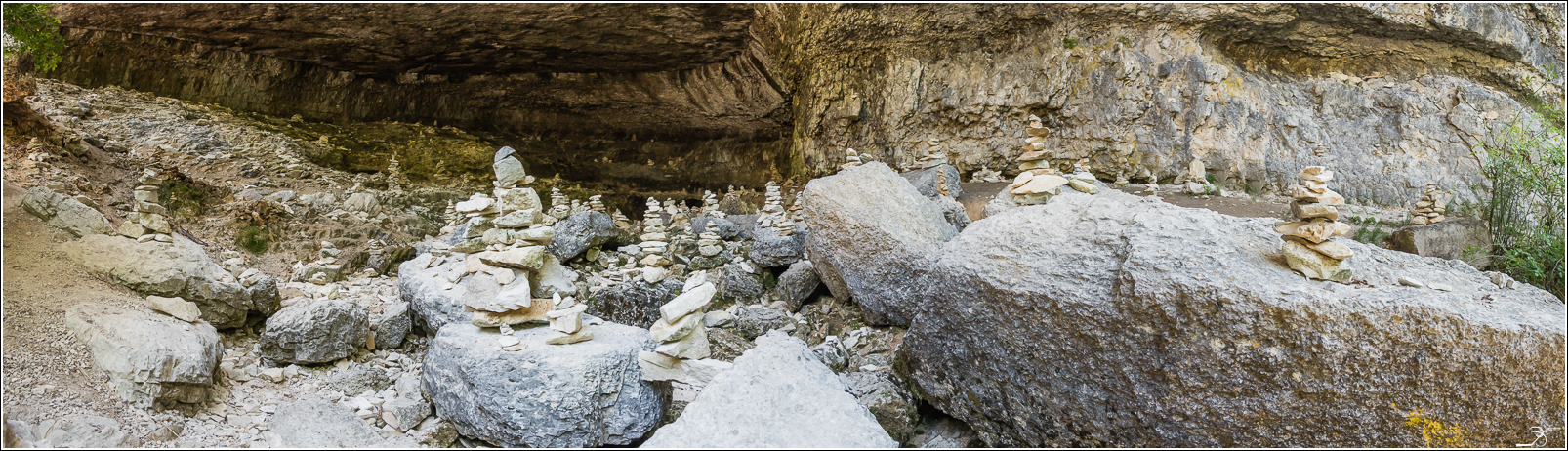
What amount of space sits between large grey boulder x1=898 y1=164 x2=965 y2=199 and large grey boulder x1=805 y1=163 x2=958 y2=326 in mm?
1249

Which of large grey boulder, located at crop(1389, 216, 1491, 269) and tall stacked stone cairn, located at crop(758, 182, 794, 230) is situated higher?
large grey boulder, located at crop(1389, 216, 1491, 269)

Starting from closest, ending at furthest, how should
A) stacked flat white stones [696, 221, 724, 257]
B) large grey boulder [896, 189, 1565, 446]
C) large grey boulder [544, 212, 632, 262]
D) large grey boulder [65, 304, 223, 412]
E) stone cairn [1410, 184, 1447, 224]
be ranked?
large grey boulder [896, 189, 1565, 446], large grey boulder [65, 304, 223, 412], stone cairn [1410, 184, 1447, 224], large grey boulder [544, 212, 632, 262], stacked flat white stones [696, 221, 724, 257]

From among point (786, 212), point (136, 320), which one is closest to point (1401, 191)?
point (786, 212)

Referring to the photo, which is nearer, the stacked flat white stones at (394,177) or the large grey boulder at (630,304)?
the large grey boulder at (630,304)

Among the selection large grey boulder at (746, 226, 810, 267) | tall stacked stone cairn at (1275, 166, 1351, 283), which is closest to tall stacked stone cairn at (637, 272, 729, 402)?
large grey boulder at (746, 226, 810, 267)

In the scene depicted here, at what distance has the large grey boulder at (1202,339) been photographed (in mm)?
2457

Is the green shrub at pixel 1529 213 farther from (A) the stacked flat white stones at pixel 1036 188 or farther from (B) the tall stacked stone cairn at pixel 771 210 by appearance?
(B) the tall stacked stone cairn at pixel 771 210

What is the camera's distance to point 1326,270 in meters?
2.80

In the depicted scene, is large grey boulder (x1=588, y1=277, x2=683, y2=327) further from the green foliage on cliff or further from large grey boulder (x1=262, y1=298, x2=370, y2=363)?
the green foliage on cliff

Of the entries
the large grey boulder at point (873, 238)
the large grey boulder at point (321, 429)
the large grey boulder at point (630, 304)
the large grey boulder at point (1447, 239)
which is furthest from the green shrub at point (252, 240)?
the large grey boulder at point (1447, 239)

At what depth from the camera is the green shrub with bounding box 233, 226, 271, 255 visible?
6.89m

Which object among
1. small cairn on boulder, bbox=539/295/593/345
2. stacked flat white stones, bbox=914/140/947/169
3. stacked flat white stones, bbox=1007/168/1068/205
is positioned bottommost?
stacked flat white stones, bbox=914/140/947/169

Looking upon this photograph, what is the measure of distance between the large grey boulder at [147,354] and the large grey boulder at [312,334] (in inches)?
13.8

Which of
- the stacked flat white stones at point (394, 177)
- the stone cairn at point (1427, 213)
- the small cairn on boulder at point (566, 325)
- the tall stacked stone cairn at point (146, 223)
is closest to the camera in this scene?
the small cairn on boulder at point (566, 325)
